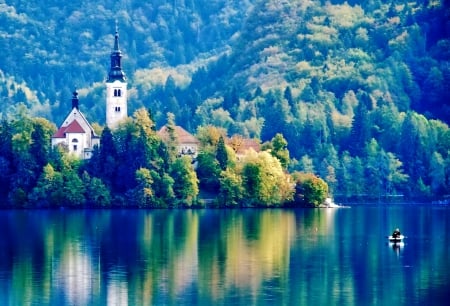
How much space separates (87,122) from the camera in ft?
570

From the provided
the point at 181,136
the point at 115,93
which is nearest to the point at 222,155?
the point at 181,136

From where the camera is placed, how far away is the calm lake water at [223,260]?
260 feet

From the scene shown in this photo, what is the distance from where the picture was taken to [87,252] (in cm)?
10006

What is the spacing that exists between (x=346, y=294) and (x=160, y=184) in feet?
257

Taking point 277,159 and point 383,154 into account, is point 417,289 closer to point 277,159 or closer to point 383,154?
point 277,159

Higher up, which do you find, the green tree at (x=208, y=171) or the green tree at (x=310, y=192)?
the green tree at (x=208, y=171)

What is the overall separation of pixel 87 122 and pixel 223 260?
81.1m

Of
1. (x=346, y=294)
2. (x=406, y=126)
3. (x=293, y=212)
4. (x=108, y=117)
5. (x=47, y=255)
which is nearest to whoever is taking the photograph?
(x=346, y=294)

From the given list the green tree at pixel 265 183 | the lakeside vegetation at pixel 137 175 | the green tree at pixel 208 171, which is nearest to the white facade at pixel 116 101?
the lakeside vegetation at pixel 137 175

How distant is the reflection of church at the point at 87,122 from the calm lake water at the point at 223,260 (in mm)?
29245

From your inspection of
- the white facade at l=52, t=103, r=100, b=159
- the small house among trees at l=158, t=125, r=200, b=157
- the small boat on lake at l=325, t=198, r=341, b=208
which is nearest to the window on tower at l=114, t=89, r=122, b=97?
the white facade at l=52, t=103, r=100, b=159

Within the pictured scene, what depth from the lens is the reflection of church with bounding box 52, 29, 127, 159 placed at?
6594 inches

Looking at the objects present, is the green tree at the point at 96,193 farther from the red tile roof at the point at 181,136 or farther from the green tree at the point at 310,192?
the green tree at the point at 310,192

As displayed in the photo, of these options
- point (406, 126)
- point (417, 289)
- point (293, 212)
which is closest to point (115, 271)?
point (417, 289)
